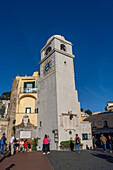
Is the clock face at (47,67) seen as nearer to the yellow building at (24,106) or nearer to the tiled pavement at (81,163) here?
the yellow building at (24,106)

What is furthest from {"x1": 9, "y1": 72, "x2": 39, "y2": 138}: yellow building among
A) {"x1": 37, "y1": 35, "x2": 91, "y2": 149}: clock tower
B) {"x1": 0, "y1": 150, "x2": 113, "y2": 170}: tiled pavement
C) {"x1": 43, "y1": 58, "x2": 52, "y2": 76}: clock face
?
{"x1": 0, "y1": 150, "x2": 113, "y2": 170}: tiled pavement

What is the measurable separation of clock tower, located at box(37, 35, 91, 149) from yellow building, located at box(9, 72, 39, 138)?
1.42 m

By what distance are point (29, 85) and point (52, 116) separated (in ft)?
34.9

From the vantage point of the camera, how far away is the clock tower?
61.1 ft

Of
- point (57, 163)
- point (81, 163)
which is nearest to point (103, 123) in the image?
point (81, 163)

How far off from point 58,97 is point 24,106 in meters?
8.68

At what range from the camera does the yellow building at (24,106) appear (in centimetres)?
2178

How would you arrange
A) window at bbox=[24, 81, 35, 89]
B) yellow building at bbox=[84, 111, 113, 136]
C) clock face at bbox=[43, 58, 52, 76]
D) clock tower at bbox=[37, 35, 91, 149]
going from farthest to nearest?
yellow building at bbox=[84, 111, 113, 136]
window at bbox=[24, 81, 35, 89]
clock face at bbox=[43, 58, 52, 76]
clock tower at bbox=[37, 35, 91, 149]

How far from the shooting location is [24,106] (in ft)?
82.1

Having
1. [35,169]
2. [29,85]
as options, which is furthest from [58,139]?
[29,85]

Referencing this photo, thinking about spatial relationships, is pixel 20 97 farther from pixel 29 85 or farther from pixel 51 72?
pixel 51 72

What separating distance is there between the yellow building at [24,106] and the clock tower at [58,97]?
1419 millimetres

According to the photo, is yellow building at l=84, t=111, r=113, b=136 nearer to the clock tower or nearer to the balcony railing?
the clock tower

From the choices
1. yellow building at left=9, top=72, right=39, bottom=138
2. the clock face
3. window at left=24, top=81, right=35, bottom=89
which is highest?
the clock face
